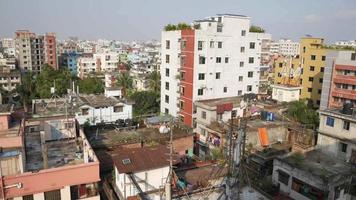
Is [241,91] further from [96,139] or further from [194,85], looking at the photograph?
[96,139]

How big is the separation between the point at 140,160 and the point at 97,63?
74107 mm

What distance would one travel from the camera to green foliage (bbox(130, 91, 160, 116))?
46781 mm

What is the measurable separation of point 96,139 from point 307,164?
51.8 ft

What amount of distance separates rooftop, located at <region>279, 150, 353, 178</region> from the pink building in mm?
13017

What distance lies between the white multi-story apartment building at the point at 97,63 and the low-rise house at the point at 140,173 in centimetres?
7130

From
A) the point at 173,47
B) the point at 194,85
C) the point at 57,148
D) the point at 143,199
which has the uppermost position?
the point at 173,47

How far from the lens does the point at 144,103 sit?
4716 cm

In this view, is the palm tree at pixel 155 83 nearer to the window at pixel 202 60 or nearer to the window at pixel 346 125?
the window at pixel 202 60

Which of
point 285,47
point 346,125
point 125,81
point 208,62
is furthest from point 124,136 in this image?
point 285,47

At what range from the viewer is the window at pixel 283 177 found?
65.8ft

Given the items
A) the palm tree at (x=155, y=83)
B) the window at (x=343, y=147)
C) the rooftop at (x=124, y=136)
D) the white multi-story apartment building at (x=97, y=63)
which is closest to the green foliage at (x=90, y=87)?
the palm tree at (x=155, y=83)

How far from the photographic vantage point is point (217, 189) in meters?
16.5

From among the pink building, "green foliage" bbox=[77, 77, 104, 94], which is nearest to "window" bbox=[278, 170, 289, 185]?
the pink building

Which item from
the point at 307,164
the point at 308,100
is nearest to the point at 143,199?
the point at 307,164
